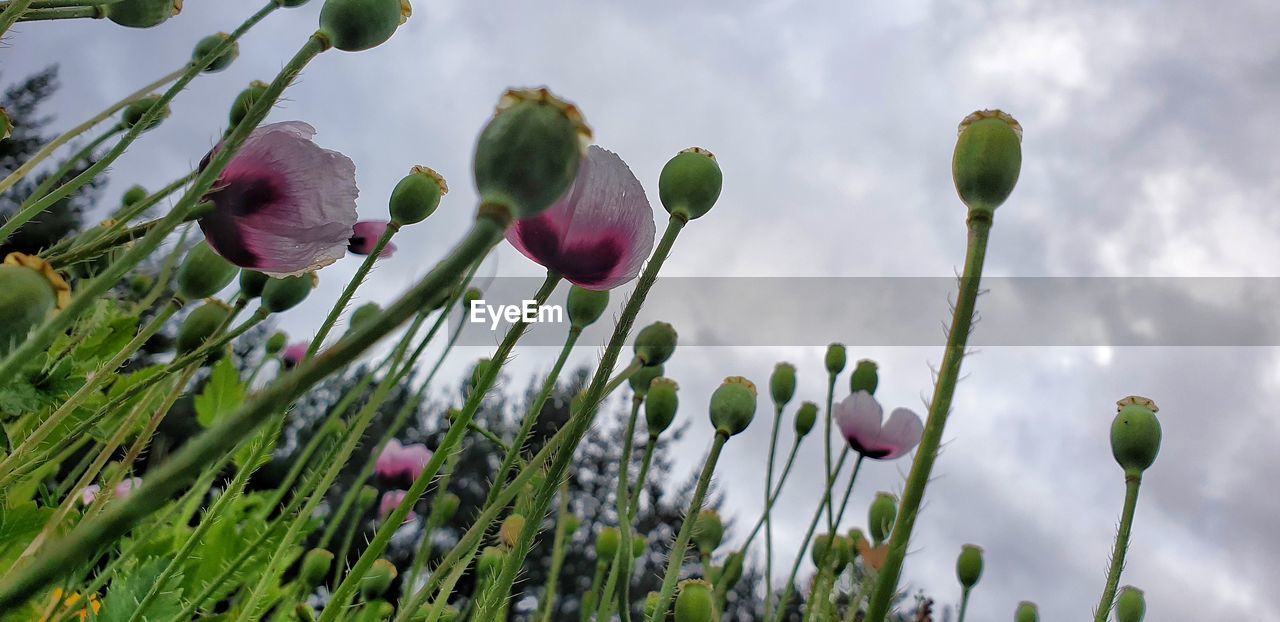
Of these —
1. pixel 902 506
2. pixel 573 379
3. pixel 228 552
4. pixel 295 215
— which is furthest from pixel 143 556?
pixel 573 379

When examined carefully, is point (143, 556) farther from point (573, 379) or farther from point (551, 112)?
point (573, 379)

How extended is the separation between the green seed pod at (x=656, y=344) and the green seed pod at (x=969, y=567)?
0.79m

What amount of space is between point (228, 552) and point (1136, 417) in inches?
44.7

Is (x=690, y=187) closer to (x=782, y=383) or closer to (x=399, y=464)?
Answer: (x=782, y=383)

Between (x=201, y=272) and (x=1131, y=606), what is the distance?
1187 mm

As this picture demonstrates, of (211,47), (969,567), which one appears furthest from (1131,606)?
(211,47)

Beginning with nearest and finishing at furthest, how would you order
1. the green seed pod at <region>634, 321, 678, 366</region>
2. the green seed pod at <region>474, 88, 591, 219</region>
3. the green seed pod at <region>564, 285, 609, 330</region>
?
the green seed pod at <region>474, 88, 591, 219</region>
the green seed pod at <region>564, 285, 609, 330</region>
the green seed pod at <region>634, 321, 678, 366</region>

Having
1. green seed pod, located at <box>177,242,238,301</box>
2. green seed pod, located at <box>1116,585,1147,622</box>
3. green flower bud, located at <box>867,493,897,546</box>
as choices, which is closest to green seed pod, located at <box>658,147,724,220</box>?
green seed pod, located at <box>177,242,238,301</box>

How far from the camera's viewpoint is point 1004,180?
51 cm

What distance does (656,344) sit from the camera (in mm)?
1105

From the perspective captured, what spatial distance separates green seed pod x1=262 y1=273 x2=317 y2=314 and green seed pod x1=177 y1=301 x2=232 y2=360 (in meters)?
0.05

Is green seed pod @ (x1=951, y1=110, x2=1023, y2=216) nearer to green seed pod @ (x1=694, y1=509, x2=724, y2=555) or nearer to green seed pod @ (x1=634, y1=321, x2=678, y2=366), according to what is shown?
green seed pod @ (x1=634, y1=321, x2=678, y2=366)

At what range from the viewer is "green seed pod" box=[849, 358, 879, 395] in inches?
68.3

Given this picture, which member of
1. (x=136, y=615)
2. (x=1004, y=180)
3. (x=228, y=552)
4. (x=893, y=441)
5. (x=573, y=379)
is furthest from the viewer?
(x=573, y=379)
